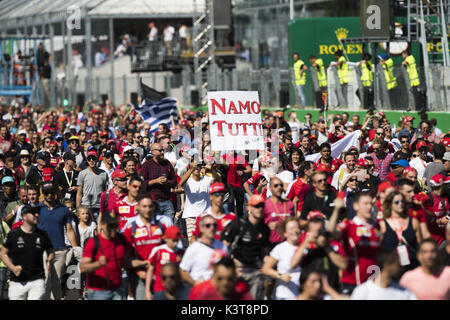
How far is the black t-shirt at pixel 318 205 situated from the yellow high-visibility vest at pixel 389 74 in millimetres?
14339

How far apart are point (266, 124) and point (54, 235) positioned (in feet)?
37.4

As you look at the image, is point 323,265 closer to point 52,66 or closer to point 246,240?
point 246,240

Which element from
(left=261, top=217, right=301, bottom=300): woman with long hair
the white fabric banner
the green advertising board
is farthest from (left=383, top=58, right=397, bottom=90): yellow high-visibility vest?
(left=261, top=217, right=301, bottom=300): woman with long hair

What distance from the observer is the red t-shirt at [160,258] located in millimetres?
9945

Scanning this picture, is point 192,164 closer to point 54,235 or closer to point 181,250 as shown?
point 54,235

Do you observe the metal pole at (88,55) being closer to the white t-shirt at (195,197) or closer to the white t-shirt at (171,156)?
the white t-shirt at (171,156)

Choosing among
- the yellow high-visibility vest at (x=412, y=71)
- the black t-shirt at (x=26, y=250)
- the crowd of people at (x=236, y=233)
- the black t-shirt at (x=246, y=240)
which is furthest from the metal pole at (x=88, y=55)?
the black t-shirt at (x=246, y=240)

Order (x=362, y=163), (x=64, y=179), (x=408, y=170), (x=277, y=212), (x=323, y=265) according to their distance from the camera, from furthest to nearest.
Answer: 1. (x=64, y=179)
2. (x=362, y=163)
3. (x=408, y=170)
4. (x=277, y=212)
5. (x=323, y=265)

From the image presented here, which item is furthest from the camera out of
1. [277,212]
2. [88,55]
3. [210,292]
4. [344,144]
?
[88,55]

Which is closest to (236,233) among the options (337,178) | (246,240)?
(246,240)

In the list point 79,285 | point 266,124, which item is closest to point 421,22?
point 266,124

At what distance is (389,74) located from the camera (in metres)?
25.5

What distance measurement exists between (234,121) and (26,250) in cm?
569

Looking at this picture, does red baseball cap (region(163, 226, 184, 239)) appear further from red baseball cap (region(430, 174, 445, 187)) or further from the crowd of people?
red baseball cap (region(430, 174, 445, 187))
